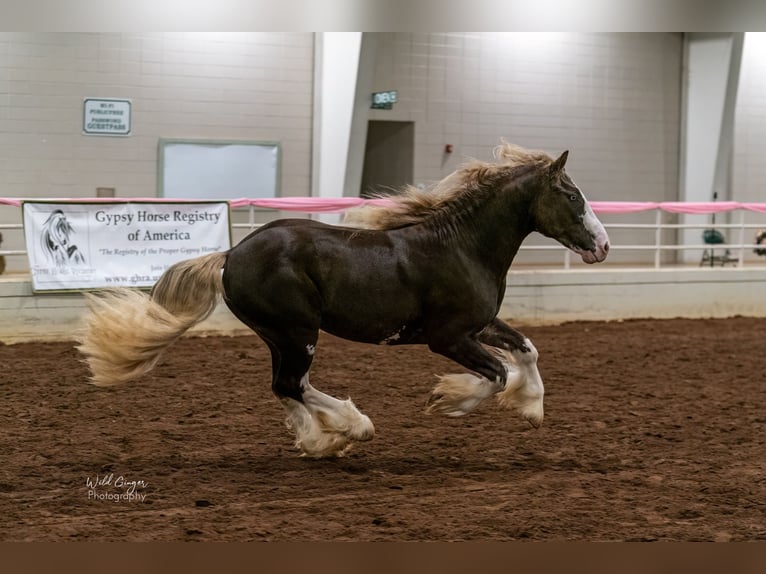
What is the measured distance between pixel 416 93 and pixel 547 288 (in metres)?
6.20

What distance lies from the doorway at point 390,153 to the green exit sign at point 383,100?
0.78 meters

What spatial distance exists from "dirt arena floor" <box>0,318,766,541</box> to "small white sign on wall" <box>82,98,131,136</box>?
18.5 feet

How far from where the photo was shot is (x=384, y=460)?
5.14m

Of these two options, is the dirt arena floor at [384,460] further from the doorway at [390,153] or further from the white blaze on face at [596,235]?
the doorway at [390,153]

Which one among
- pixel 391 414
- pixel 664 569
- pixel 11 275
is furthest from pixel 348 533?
pixel 11 275

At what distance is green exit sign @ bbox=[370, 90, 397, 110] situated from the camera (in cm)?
1519

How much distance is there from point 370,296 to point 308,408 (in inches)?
28.2

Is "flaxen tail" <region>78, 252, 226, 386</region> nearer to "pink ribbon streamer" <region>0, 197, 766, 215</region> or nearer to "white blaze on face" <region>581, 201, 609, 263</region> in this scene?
"white blaze on face" <region>581, 201, 609, 263</region>

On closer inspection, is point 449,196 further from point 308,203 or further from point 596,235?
point 308,203

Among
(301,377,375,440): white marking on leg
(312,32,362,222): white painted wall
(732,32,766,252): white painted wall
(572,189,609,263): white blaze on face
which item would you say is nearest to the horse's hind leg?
(301,377,375,440): white marking on leg

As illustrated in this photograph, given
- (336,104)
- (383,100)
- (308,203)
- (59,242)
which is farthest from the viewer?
(383,100)

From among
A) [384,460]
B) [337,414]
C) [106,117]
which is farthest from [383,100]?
[337,414]

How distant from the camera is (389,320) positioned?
4789 mm

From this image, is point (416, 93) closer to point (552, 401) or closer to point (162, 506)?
point (552, 401)
